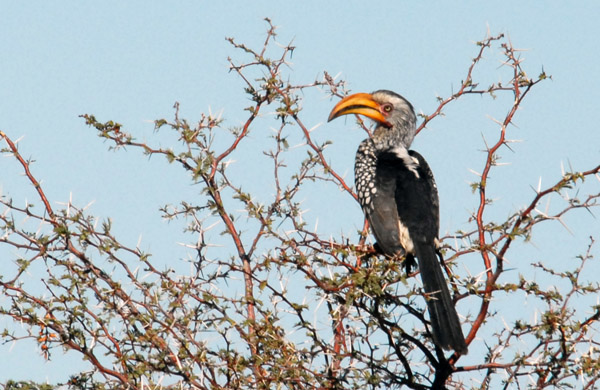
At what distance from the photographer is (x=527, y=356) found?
375 centimetres

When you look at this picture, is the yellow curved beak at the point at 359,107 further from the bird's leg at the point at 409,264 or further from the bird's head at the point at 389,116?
the bird's leg at the point at 409,264

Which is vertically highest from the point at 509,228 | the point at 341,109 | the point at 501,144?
the point at 341,109

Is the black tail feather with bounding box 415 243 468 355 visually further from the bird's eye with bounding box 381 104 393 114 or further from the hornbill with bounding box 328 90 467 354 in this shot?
the bird's eye with bounding box 381 104 393 114

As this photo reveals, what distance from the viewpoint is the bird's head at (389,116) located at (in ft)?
20.7

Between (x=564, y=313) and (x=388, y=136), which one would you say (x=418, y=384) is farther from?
(x=388, y=136)

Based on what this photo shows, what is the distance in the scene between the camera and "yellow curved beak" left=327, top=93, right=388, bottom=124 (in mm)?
5886

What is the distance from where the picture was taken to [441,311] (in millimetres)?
4090

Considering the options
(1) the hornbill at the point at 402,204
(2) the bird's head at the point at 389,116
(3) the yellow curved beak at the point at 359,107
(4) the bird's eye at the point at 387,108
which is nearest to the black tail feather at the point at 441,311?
(1) the hornbill at the point at 402,204

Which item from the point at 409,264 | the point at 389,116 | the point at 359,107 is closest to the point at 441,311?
the point at 409,264

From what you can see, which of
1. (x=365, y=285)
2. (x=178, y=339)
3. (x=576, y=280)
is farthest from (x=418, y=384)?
(x=178, y=339)

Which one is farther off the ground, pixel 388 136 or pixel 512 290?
pixel 388 136

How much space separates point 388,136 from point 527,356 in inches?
116

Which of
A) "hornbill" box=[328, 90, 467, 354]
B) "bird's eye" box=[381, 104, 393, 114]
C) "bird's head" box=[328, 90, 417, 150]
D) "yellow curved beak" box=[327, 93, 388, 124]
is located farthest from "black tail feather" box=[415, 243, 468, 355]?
"bird's eye" box=[381, 104, 393, 114]

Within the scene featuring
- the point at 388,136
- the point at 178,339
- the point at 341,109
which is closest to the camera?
the point at 178,339
